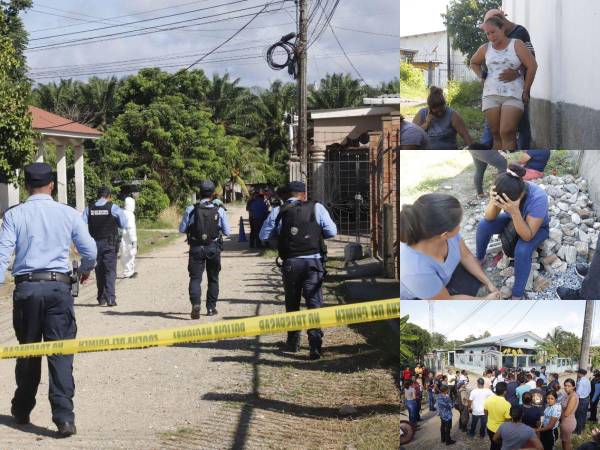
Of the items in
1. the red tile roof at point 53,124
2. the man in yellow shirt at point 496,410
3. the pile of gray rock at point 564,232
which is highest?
the red tile roof at point 53,124

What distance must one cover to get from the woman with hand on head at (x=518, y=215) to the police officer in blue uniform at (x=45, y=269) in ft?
8.63

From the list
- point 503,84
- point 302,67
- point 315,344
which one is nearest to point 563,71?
point 503,84

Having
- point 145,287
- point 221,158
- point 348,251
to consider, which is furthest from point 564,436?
point 221,158

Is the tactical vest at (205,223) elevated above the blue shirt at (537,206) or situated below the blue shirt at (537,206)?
below

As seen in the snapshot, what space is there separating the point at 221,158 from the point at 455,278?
18892 millimetres

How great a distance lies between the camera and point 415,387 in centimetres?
362

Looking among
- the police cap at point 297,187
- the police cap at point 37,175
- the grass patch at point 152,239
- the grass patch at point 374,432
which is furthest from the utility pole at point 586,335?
the grass patch at point 152,239

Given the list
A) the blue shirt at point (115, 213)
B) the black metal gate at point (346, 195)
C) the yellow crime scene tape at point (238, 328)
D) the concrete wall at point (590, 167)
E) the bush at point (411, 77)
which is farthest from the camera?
the black metal gate at point (346, 195)

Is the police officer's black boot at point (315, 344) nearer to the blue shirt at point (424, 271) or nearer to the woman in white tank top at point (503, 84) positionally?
the blue shirt at point (424, 271)

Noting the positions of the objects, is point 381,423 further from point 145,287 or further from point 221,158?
point 221,158

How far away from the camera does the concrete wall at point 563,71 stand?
11.6ft

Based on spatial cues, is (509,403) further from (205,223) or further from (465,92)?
(205,223)

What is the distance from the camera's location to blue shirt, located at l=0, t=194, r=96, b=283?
509cm

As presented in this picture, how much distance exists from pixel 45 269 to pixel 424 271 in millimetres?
2480
